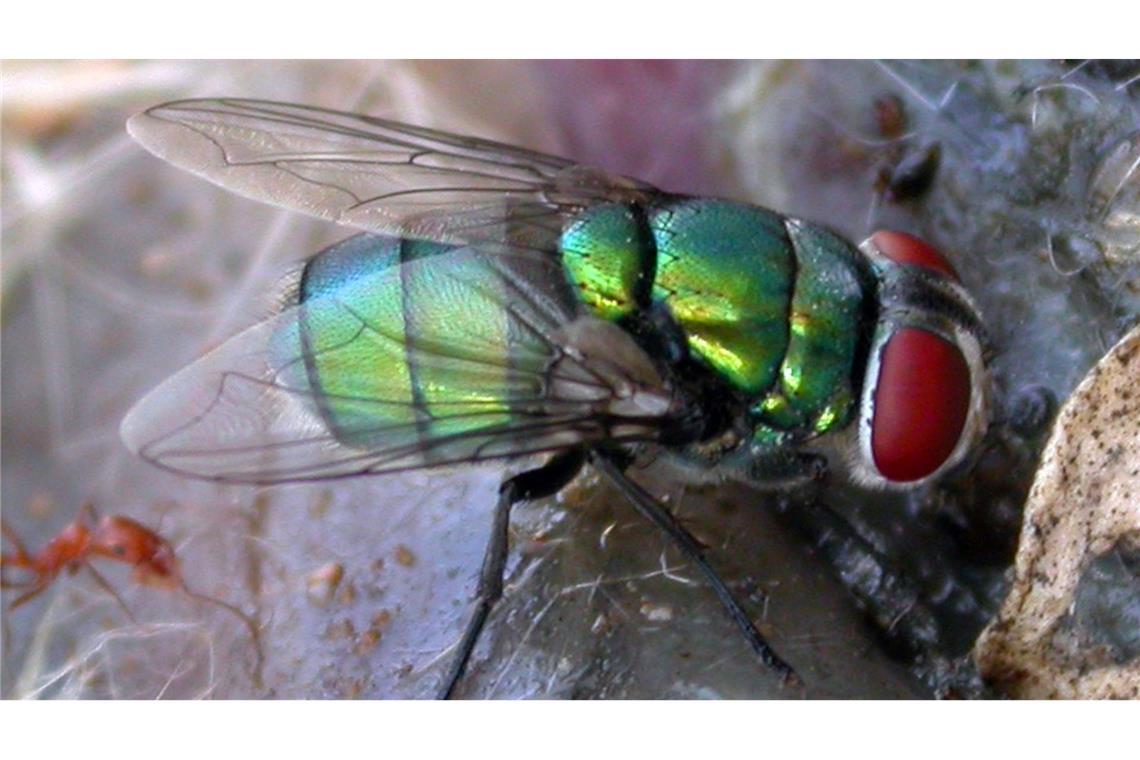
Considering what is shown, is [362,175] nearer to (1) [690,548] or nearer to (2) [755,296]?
(2) [755,296]

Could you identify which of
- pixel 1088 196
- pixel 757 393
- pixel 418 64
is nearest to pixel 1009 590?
pixel 757 393

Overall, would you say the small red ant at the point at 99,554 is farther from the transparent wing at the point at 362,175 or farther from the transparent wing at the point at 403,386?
the transparent wing at the point at 362,175

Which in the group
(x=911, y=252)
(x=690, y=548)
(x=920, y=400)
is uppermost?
(x=911, y=252)

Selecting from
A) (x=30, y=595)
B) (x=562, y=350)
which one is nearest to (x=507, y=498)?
(x=562, y=350)

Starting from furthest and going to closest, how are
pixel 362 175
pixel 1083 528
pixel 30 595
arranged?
pixel 30 595 < pixel 362 175 < pixel 1083 528

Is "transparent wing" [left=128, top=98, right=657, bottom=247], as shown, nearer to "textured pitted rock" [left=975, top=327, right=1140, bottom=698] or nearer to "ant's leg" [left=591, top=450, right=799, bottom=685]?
"ant's leg" [left=591, top=450, right=799, bottom=685]

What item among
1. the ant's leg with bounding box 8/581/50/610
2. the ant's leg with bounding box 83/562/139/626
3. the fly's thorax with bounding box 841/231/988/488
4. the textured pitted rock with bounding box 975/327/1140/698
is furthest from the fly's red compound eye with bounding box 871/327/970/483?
the ant's leg with bounding box 8/581/50/610
